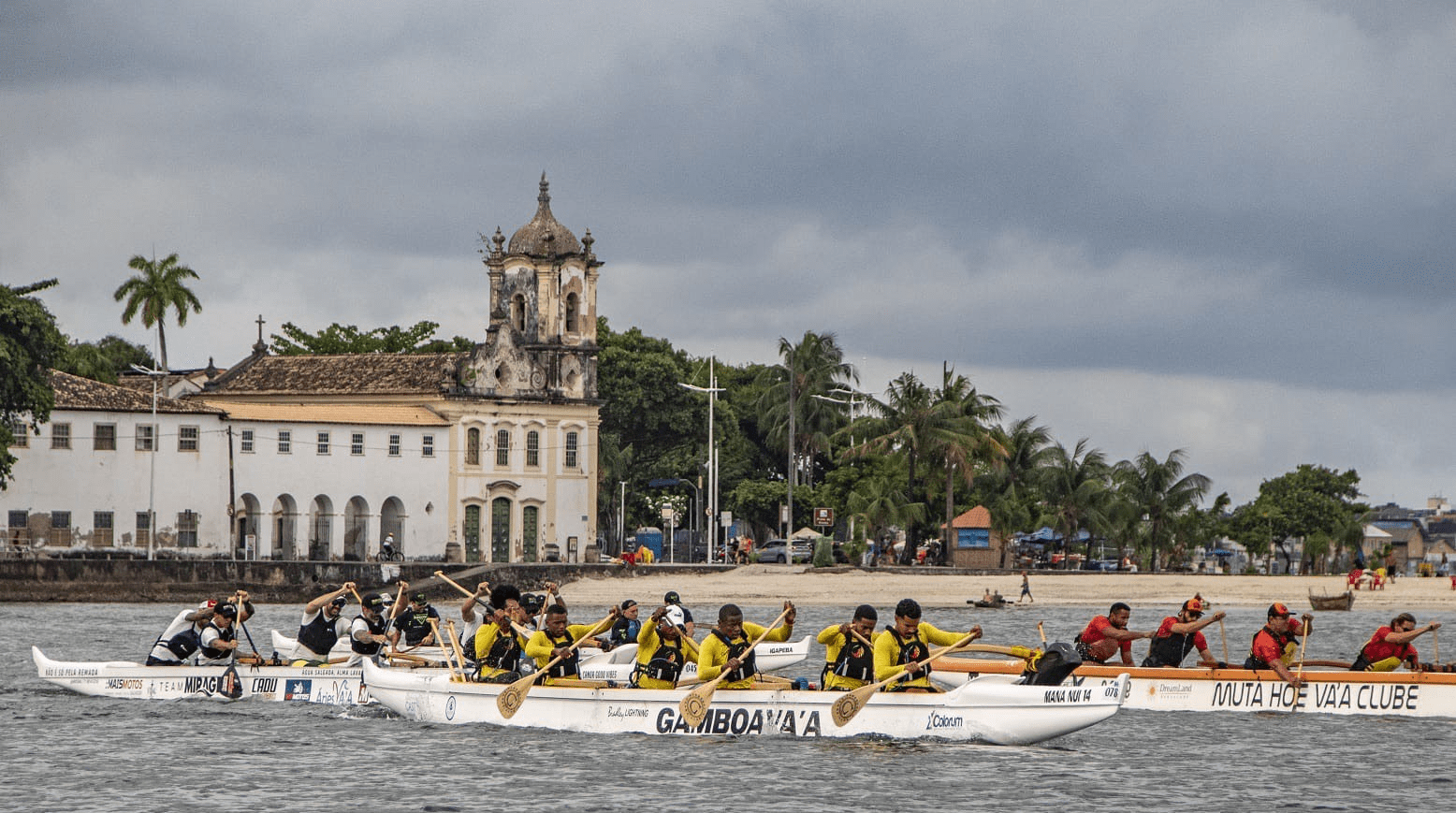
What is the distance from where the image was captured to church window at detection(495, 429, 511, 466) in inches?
3686

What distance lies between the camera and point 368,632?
2884 centimetres

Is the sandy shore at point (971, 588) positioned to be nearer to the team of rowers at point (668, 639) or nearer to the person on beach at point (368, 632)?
the team of rowers at point (668, 639)

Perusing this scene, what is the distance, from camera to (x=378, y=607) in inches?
1141

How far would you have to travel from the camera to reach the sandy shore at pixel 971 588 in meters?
70.1

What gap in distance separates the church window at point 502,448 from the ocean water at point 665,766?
62.5 m

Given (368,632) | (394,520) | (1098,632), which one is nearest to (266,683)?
(368,632)

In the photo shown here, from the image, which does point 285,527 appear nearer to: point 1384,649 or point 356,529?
point 356,529

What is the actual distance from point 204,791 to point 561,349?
74620 millimetres

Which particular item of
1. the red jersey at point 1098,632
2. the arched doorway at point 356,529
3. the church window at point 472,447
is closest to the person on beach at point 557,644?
the red jersey at point 1098,632

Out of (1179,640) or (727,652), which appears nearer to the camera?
(727,652)

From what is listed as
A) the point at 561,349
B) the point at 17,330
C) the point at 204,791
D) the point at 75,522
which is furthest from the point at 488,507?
the point at 204,791

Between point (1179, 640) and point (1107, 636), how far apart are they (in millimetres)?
2314

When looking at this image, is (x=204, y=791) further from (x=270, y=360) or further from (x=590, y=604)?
(x=270, y=360)

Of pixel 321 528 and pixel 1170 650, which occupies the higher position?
pixel 321 528
